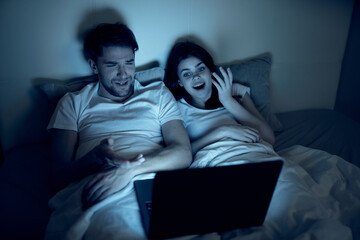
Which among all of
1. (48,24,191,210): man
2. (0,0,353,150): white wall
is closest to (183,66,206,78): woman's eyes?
(48,24,191,210): man

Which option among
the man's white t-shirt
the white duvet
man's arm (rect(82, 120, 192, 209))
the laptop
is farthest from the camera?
the man's white t-shirt

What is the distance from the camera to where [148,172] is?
114 centimetres

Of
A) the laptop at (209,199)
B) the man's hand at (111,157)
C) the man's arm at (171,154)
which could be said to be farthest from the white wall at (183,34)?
the laptop at (209,199)

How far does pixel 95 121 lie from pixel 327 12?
1952 millimetres

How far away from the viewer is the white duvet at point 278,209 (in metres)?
0.87

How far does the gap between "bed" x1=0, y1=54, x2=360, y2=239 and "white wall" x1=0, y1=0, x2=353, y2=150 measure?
115 mm

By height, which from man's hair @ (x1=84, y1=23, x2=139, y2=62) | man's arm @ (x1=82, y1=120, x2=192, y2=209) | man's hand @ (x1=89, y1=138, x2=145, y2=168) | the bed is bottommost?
the bed

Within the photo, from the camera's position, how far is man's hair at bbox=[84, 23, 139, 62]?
133 centimetres

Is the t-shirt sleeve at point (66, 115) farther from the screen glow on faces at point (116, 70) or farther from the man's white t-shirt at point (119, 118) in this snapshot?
the screen glow on faces at point (116, 70)

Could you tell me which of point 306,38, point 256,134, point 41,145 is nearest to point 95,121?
point 41,145

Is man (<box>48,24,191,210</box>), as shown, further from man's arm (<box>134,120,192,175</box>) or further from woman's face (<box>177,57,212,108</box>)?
woman's face (<box>177,57,212,108</box>)

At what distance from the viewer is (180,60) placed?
5.00ft

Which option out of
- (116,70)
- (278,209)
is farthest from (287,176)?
(116,70)

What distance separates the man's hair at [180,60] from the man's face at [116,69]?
28 cm
